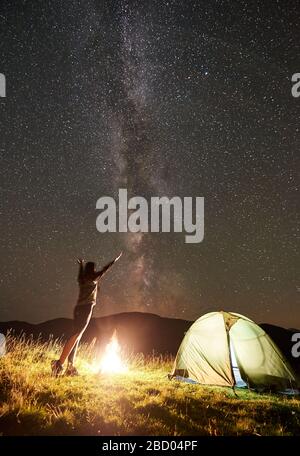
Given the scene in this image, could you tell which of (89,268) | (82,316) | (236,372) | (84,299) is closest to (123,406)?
(82,316)

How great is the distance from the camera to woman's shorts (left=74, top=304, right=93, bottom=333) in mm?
7245

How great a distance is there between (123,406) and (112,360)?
9.83 feet

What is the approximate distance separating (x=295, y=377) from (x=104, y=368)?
15.8ft

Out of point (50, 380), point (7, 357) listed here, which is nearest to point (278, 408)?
point (50, 380)

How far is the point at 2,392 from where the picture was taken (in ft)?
18.4

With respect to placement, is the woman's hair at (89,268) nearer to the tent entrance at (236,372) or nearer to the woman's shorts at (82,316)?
the woman's shorts at (82,316)

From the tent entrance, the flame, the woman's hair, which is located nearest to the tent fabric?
the tent entrance

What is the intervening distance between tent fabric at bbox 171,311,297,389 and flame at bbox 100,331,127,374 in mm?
1544

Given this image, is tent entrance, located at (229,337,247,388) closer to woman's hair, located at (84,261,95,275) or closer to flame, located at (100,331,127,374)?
flame, located at (100,331,127,374)

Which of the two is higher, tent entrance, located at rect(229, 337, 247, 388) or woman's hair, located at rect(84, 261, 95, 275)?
woman's hair, located at rect(84, 261, 95, 275)

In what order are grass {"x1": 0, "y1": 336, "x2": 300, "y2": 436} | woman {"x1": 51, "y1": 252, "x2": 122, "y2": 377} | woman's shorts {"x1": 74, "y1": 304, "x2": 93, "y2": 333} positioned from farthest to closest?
woman's shorts {"x1": 74, "y1": 304, "x2": 93, "y2": 333} → woman {"x1": 51, "y1": 252, "x2": 122, "y2": 377} → grass {"x1": 0, "y1": 336, "x2": 300, "y2": 436}
